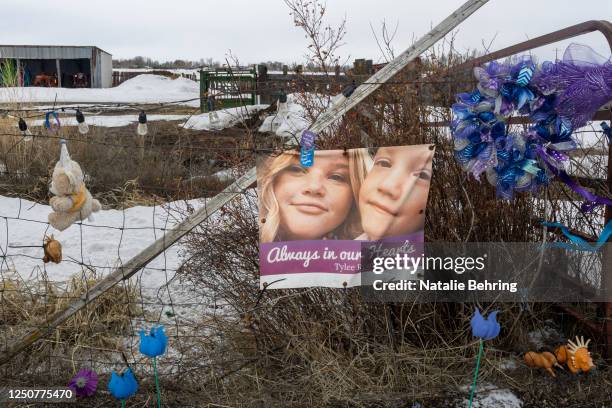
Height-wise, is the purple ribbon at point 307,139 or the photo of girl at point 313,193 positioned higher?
the purple ribbon at point 307,139

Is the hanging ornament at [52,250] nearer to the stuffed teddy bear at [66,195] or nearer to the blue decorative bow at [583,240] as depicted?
the stuffed teddy bear at [66,195]

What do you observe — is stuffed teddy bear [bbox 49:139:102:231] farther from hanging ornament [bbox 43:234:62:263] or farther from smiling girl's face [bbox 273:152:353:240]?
smiling girl's face [bbox 273:152:353:240]

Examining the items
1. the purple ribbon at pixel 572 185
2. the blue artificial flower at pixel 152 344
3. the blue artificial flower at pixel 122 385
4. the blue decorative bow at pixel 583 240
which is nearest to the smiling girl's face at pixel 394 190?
the purple ribbon at pixel 572 185

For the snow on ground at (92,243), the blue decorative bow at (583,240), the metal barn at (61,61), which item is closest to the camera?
the blue decorative bow at (583,240)

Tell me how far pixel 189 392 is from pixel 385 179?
4.86ft

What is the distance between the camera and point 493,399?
9.59 ft

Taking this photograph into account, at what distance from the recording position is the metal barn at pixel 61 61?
37.9 meters

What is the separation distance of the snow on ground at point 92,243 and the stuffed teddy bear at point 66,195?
1441 millimetres

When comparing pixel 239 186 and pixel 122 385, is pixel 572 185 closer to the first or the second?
pixel 239 186

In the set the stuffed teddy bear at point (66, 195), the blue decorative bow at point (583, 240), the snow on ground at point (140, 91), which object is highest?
the snow on ground at point (140, 91)

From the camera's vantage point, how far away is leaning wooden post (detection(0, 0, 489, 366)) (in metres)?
2.71

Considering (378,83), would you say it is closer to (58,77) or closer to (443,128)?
(443,128)

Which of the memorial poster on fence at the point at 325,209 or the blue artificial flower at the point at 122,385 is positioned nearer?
the blue artificial flower at the point at 122,385

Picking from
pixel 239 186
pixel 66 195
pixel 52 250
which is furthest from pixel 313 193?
pixel 52 250
